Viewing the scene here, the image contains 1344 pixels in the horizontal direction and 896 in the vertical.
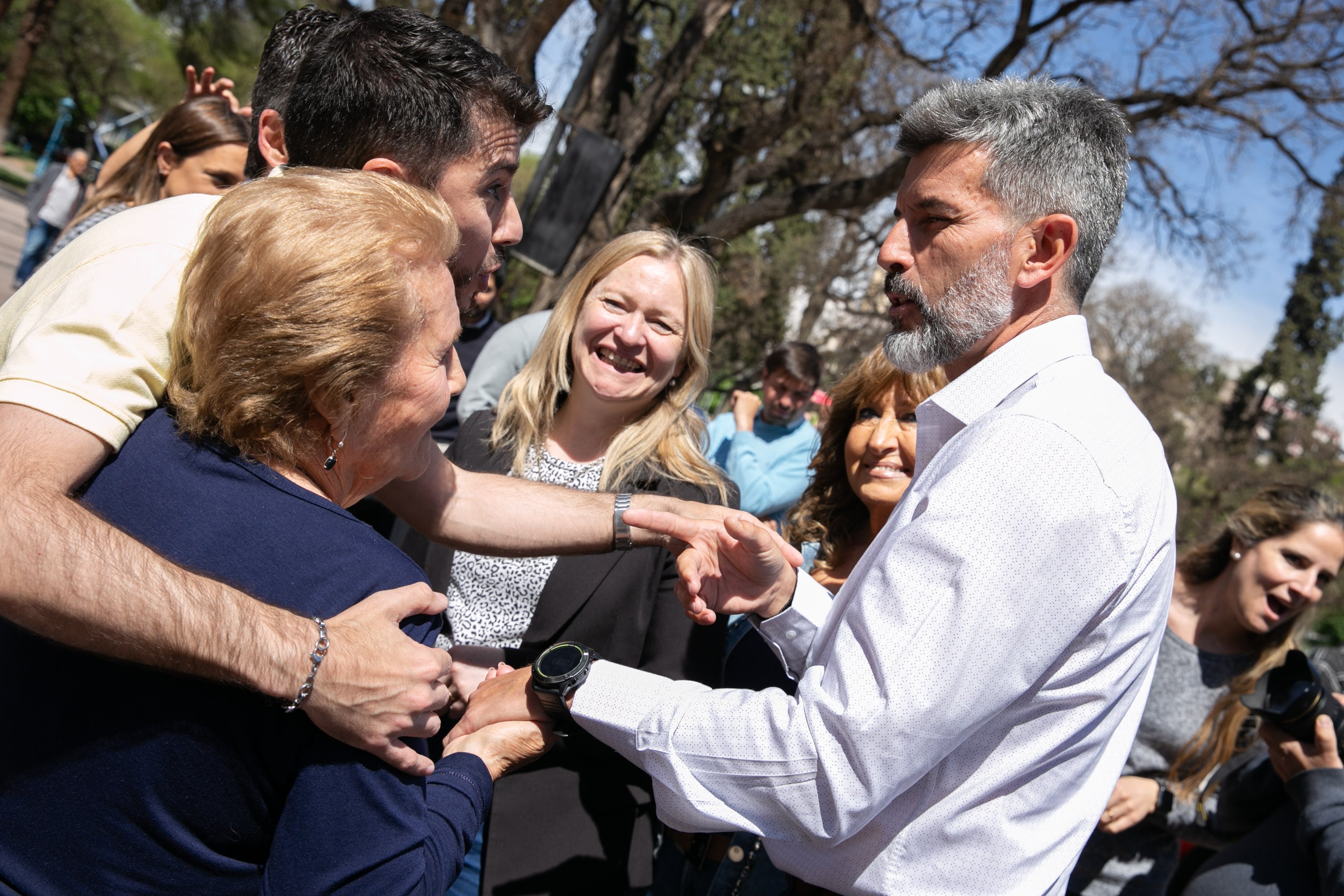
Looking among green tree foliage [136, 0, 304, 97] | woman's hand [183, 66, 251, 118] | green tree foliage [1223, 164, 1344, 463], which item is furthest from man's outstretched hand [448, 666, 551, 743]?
green tree foliage [1223, 164, 1344, 463]

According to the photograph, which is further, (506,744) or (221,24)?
(221,24)

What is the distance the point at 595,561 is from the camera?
243 centimetres

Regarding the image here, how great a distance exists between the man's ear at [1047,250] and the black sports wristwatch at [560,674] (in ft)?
3.76

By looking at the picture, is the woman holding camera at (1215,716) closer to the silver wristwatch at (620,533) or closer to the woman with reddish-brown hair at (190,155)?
the silver wristwatch at (620,533)

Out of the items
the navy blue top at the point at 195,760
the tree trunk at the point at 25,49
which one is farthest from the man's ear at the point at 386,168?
the tree trunk at the point at 25,49

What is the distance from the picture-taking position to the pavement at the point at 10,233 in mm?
11977

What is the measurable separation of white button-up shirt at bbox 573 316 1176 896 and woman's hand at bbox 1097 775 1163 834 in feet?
4.41

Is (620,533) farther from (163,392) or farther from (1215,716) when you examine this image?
(1215,716)

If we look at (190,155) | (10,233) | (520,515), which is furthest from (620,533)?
(10,233)

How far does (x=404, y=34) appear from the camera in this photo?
1.83 metres

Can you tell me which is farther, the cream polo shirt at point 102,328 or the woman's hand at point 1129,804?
the woman's hand at point 1129,804

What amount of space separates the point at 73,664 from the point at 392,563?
42cm

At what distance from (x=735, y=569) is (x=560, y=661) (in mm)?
437

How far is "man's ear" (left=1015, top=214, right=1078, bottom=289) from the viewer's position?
5.74ft
